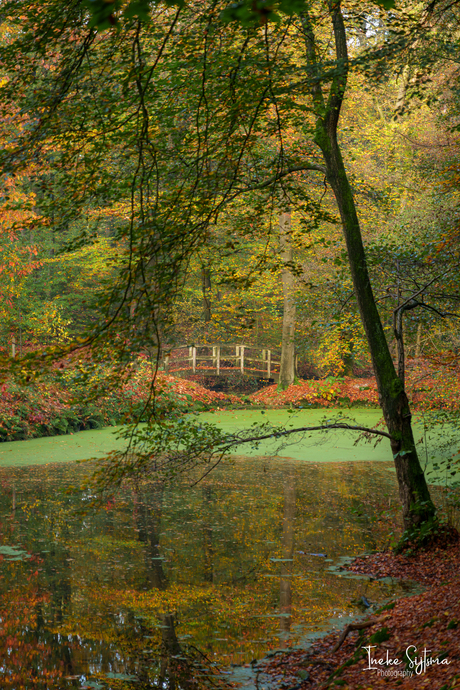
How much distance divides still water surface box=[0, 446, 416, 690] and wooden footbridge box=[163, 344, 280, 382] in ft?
39.1

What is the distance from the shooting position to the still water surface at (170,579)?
4.12 meters

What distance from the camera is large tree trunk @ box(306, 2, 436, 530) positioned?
623 cm

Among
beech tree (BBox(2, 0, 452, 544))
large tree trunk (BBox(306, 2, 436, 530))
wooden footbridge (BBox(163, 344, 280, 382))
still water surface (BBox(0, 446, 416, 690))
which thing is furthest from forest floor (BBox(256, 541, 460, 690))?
wooden footbridge (BBox(163, 344, 280, 382))

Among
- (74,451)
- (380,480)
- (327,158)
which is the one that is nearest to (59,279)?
(74,451)

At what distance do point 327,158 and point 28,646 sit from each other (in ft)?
17.1

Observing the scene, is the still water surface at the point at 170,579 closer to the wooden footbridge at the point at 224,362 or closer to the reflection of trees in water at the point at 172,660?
the reflection of trees in water at the point at 172,660

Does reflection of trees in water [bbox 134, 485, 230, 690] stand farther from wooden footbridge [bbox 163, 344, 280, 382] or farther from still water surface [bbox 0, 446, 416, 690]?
wooden footbridge [bbox 163, 344, 280, 382]

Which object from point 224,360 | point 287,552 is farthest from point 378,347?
point 224,360

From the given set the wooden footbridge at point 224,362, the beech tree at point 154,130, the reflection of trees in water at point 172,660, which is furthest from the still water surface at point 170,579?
the wooden footbridge at point 224,362

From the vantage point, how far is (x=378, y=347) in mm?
6566

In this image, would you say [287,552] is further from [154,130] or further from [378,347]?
[154,130]

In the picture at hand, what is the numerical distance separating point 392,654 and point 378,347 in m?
3.48

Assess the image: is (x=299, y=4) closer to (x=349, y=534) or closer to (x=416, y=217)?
(x=349, y=534)

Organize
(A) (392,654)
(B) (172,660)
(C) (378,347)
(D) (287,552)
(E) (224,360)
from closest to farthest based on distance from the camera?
(A) (392,654) < (B) (172,660) < (D) (287,552) < (C) (378,347) < (E) (224,360)
